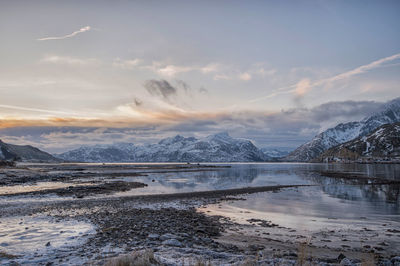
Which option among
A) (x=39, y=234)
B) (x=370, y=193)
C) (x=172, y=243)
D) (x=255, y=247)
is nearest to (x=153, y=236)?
(x=172, y=243)

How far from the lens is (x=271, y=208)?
2717 centimetres

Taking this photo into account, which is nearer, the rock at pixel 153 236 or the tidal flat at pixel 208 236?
the tidal flat at pixel 208 236

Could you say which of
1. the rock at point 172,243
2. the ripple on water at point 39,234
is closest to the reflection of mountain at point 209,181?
the ripple on water at point 39,234

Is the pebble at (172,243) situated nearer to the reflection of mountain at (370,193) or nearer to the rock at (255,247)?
the rock at (255,247)

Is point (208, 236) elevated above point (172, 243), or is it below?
below

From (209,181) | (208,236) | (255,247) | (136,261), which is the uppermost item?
(136,261)

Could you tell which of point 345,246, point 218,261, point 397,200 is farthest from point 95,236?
point 397,200

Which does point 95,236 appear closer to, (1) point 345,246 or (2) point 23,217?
(2) point 23,217

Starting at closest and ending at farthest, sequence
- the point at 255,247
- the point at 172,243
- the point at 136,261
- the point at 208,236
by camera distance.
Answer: the point at 136,261, the point at 172,243, the point at 255,247, the point at 208,236

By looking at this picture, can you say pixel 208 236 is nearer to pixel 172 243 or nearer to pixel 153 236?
pixel 172 243

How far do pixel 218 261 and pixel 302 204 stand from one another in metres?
23.1

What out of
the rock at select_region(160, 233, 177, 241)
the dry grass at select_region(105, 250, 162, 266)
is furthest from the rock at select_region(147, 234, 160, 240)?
the dry grass at select_region(105, 250, 162, 266)

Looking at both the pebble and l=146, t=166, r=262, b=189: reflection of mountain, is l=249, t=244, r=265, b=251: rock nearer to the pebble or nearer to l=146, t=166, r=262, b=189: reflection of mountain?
the pebble

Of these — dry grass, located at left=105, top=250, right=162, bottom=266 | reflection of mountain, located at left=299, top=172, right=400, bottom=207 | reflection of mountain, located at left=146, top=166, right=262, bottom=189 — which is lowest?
reflection of mountain, located at left=146, top=166, right=262, bottom=189
